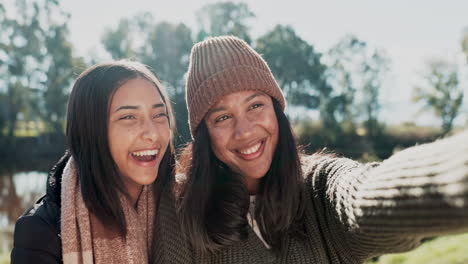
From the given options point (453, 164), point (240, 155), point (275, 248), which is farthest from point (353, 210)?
point (240, 155)

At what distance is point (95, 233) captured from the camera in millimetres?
2262

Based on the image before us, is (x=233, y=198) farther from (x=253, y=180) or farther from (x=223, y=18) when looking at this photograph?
(x=223, y=18)

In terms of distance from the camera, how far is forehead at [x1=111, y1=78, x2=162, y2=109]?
2.29 m

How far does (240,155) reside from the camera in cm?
231

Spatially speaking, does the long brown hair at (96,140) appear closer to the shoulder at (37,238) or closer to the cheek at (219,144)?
the shoulder at (37,238)

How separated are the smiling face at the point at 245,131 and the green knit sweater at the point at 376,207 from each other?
308 mm

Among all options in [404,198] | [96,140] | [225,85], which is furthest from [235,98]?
[404,198]

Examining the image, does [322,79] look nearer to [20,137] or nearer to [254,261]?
[20,137]

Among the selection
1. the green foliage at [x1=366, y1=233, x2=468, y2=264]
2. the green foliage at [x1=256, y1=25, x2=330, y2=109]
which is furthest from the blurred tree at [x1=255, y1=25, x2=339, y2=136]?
the green foliage at [x1=366, y1=233, x2=468, y2=264]

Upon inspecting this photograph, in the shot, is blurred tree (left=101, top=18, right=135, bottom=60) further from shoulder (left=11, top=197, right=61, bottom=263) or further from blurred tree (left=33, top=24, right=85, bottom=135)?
shoulder (left=11, top=197, right=61, bottom=263)

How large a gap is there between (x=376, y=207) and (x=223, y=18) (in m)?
21.6

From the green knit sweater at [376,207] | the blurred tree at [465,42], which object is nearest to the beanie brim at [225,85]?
the green knit sweater at [376,207]

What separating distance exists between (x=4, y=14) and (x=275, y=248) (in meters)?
25.7

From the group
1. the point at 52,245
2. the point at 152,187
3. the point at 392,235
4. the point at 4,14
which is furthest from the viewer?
the point at 4,14
